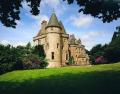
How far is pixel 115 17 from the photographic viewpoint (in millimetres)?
17719

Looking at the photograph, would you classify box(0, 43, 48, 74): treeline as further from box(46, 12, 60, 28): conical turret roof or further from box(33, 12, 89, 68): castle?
box(46, 12, 60, 28): conical turret roof

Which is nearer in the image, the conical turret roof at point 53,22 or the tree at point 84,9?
the tree at point 84,9

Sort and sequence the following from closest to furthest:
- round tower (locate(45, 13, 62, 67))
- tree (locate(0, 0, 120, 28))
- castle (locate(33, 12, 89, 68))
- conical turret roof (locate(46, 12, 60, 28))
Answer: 1. tree (locate(0, 0, 120, 28))
2. round tower (locate(45, 13, 62, 67))
3. castle (locate(33, 12, 89, 68))
4. conical turret roof (locate(46, 12, 60, 28))

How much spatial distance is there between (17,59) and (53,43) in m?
20.9

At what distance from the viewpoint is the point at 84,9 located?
59.8 feet

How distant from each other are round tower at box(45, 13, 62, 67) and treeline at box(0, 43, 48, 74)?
8.82 meters

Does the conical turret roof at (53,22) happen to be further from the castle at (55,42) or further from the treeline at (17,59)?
the treeline at (17,59)

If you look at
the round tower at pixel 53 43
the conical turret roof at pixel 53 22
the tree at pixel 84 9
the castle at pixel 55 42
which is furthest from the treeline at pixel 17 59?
the tree at pixel 84 9

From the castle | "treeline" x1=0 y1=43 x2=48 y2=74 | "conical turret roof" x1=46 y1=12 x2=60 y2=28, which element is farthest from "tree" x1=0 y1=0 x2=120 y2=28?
"conical turret roof" x1=46 y1=12 x2=60 y2=28

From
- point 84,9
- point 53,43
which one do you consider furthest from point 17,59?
point 84,9

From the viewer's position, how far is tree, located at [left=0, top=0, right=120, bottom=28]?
17.6 m

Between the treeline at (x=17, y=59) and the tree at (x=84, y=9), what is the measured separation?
3309 centimetres

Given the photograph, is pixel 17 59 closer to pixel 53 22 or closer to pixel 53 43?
pixel 53 43

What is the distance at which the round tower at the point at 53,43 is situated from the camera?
247 feet
